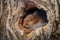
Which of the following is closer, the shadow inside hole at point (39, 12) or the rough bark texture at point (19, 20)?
the rough bark texture at point (19, 20)

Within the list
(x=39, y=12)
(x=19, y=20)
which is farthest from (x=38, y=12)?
(x=19, y=20)

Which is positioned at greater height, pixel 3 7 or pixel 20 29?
pixel 3 7

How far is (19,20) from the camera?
1.47m

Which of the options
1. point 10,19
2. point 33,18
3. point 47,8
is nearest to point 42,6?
point 47,8

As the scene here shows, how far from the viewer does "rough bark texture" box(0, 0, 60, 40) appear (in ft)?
4.34

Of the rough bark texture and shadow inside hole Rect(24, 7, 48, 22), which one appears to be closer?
the rough bark texture

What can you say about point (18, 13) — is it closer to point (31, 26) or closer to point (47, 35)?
point (31, 26)

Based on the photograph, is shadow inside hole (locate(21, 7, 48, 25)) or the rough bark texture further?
shadow inside hole (locate(21, 7, 48, 25))

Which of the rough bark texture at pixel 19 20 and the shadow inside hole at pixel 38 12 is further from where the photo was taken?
the shadow inside hole at pixel 38 12

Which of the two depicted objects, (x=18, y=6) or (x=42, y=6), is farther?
(x=18, y=6)

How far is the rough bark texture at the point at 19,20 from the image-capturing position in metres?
1.32

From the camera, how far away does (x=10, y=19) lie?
58.2 inches

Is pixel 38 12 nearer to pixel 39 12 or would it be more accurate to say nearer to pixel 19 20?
pixel 39 12

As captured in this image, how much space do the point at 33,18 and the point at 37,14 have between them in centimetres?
5
